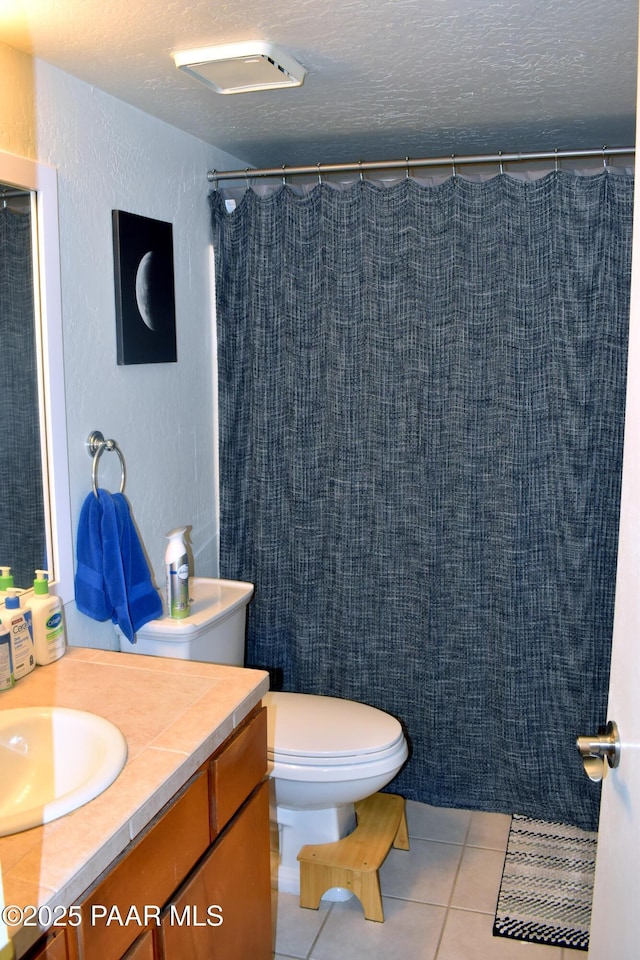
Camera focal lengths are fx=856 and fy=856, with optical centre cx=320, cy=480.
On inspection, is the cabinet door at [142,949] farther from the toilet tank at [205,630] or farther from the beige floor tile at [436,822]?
the beige floor tile at [436,822]

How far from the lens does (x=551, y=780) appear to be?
8.72ft

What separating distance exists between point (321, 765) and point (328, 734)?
10 centimetres

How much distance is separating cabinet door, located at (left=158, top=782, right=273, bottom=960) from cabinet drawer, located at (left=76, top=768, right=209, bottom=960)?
43 mm

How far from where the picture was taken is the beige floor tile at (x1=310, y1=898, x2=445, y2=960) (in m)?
2.12

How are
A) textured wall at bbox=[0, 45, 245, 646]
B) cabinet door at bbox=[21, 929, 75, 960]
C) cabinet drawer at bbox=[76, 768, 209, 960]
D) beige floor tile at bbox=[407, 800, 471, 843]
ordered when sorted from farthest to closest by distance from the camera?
1. beige floor tile at bbox=[407, 800, 471, 843]
2. textured wall at bbox=[0, 45, 245, 646]
3. cabinet drawer at bbox=[76, 768, 209, 960]
4. cabinet door at bbox=[21, 929, 75, 960]

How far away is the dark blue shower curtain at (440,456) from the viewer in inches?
97.0

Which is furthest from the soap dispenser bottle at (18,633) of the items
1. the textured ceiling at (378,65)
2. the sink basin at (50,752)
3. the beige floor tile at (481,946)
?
the beige floor tile at (481,946)

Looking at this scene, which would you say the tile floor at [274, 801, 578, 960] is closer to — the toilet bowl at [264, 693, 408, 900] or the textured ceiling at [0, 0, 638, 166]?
the toilet bowl at [264, 693, 408, 900]

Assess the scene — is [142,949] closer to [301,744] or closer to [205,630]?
[301,744]

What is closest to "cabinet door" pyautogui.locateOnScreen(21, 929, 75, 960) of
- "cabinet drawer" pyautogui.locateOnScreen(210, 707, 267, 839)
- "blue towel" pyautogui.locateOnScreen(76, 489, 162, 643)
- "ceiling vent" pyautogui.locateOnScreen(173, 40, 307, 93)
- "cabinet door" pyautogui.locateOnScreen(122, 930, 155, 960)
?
"cabinet door" pyautogui.locateOnScreen(122, 930, 155, 960)

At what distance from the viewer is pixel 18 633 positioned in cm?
172

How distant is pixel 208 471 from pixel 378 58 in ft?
4.48

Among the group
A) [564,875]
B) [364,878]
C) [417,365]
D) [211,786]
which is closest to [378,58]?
[417,365]

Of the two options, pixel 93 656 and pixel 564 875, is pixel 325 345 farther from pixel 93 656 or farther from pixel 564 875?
pixel 564 875
